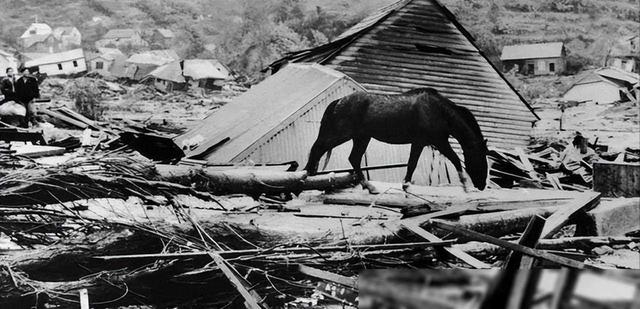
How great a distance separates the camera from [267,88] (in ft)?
26.0

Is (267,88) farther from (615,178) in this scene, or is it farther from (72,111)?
(615,178)

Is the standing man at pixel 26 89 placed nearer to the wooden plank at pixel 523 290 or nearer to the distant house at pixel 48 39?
the distant house at pixel 48 39

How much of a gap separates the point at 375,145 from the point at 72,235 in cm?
333

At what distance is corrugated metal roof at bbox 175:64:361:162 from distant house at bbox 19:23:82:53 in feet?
6.26

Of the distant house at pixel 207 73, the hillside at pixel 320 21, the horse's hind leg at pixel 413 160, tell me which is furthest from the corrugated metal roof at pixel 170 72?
the horse's hind leg at pixel 413 160

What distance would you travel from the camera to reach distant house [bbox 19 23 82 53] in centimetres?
622

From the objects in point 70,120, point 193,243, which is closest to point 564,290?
point 193,243

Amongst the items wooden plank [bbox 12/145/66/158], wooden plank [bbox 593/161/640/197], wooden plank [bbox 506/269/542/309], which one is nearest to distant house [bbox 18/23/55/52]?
wooden plank [bbox 12/145/66/158]

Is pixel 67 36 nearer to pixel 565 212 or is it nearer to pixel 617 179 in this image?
pixel 565 212

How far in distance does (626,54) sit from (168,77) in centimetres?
685

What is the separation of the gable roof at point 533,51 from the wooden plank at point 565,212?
2.45 m

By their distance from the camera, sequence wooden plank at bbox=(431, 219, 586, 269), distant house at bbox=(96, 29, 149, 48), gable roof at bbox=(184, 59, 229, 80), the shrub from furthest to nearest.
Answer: gable roof at bbox=(184, 59, 229, 80), the shrub, distant house at bbox=(96, 29, 149, 48), wooden plank at bbox=(431, 219, 586, 269)

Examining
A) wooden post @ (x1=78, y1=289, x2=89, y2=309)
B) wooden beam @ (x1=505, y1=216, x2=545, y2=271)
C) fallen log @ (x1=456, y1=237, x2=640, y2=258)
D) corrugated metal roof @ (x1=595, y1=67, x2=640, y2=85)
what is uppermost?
corrugated metal roof @ (x1=595, y1=67, x2=640, y2=85)

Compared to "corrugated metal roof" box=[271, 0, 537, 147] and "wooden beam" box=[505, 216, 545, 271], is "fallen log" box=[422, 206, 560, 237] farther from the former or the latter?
"wooden beam" box=[505, 216, 545, 271]
